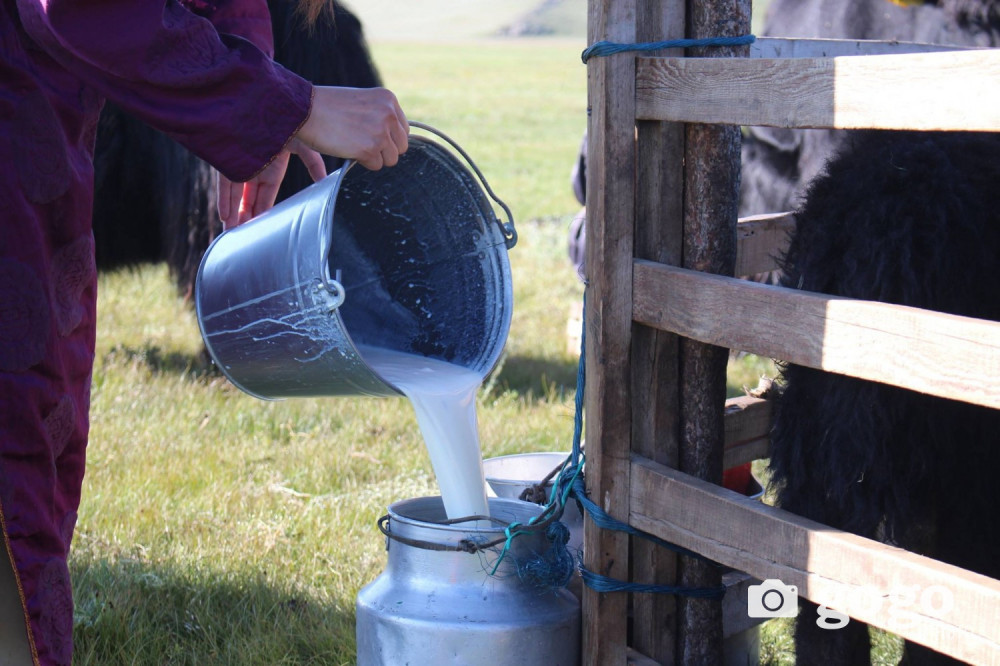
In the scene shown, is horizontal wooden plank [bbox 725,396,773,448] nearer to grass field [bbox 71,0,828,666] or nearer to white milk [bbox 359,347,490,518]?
white milk [bbox 359,347,490,518]

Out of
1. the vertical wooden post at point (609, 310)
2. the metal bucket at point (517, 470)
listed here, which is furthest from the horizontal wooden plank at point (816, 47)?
the metal bucket at point (517, 470)

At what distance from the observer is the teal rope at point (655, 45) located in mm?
1747

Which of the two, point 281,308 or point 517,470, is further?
point 517,470

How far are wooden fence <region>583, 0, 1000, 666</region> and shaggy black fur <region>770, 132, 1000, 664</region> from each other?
0.55 ft

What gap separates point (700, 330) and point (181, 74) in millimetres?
864

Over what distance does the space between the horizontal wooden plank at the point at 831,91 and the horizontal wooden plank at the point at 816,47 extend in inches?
26.1

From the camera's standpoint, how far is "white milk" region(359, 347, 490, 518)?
5.97ft

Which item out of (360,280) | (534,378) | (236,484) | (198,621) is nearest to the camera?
(360,280)

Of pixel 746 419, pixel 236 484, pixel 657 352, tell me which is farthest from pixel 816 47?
pixel 236 484

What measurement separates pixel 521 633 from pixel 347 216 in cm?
93

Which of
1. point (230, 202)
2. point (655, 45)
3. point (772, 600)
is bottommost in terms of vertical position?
point (772, 600)

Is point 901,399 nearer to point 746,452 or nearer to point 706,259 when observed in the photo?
point 706,259

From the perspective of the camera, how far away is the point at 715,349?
73.9 inches

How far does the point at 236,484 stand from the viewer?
3287 millimetres
